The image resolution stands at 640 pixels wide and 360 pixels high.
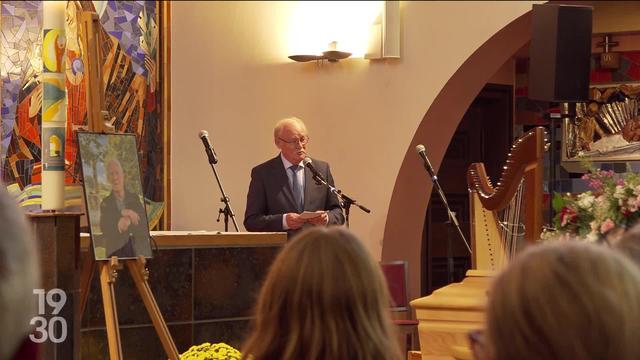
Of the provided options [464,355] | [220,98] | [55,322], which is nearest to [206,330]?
[55,322]

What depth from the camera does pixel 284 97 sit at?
7.84 meters

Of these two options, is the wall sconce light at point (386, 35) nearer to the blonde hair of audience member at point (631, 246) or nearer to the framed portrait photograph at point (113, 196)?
the framed portrait photograph at point (113, 196)

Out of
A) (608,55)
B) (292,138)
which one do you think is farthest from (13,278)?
(608,55)

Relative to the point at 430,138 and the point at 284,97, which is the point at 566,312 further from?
the point at 284,97

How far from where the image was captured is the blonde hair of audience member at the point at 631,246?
204 centimetres

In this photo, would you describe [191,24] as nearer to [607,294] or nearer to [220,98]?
[220,98]

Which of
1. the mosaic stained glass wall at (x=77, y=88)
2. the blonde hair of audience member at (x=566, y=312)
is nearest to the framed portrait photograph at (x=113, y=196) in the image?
the mosaic stained glass wall at (x=77, y=88)

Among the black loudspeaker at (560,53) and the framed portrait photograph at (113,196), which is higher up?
the black loudspeaker at (560,53)

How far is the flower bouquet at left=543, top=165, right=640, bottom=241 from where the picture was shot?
3627 millimetres

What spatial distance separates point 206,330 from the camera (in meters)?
5.46

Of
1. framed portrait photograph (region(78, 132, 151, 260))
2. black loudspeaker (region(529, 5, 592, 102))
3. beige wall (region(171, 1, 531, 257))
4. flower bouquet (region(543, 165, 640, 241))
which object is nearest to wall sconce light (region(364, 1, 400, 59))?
beige wall (region(171, 1, 531, 257))

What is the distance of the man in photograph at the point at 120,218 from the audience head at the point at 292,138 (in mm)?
1581

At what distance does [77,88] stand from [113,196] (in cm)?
227

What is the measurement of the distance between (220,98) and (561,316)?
6.49 m
